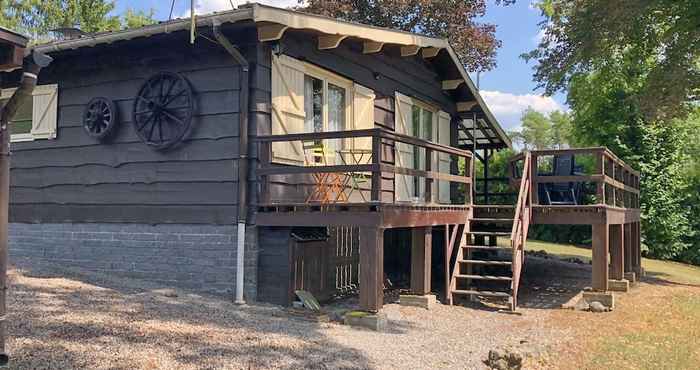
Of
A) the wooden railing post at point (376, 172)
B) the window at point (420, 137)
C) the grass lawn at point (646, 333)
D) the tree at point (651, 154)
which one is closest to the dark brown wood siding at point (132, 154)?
→ the wooden railing post at point (376, 172)

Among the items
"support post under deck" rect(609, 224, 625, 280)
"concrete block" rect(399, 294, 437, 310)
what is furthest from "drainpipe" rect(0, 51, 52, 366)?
"support post under deck" rect(609, 224, 625, 280)

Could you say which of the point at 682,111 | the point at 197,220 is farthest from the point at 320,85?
the point at 682,111

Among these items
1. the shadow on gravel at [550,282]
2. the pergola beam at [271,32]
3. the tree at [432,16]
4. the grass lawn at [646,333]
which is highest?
the tree at [432,16]

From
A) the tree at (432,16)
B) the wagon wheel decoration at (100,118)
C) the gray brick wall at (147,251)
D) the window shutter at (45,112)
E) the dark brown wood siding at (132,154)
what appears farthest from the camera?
the tree at (432,16)

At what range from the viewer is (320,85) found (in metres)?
9.41

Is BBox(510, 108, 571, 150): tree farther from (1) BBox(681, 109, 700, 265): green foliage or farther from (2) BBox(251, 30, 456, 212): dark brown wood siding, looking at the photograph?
(2) BBox(251, 30, 456, 212): dark brown wood siding

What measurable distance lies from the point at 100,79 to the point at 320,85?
3.26 metres

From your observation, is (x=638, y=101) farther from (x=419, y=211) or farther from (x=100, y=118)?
(x=100, y=118)

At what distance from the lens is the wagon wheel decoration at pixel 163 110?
27.5ft

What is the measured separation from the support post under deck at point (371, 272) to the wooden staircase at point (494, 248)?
7.44 ft

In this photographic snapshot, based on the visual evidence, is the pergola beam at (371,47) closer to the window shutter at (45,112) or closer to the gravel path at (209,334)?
the gravel path at (209,334)

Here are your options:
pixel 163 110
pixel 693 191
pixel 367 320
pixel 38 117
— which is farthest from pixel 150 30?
→ pixel 693 191

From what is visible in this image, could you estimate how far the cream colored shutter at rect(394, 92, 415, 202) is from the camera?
450 inches

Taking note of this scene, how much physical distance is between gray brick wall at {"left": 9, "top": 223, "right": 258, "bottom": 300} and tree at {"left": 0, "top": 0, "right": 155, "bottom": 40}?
20316 mm
